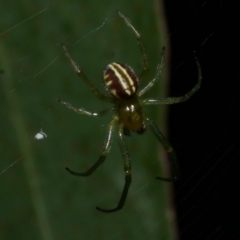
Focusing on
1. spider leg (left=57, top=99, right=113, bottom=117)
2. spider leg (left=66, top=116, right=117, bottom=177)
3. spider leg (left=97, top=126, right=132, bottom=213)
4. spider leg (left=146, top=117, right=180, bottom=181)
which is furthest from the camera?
spider leg (left=146, top=117, right=180, bottom=181)

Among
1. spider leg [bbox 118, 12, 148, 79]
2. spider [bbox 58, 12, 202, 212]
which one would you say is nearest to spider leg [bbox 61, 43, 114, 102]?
spider [bbox 58, 12, 202, 212]

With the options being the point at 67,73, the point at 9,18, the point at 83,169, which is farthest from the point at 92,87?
the point at 9,18

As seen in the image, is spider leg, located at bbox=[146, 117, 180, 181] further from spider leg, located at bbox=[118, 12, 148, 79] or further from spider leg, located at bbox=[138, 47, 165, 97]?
spider leg, located at bbox=[118, 12, 148, 79]

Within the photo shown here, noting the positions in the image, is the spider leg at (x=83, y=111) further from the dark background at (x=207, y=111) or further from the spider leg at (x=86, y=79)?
the dark background at (x=207, y=111)

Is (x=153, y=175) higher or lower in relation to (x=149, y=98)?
lower

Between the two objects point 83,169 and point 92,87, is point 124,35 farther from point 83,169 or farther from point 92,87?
point 83,169

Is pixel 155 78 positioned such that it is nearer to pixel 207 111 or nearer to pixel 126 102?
pixel 126 102

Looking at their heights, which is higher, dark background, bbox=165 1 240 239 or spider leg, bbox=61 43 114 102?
spider leg, bbox=61 43 114 102
